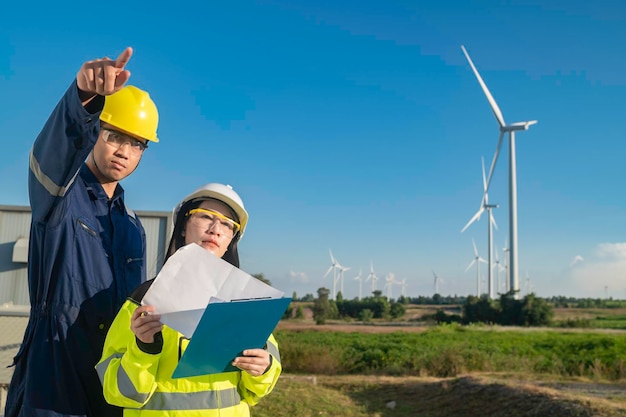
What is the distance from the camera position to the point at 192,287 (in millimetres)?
2004

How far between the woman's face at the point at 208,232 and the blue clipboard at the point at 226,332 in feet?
1.88

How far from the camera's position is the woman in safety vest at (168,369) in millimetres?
1990

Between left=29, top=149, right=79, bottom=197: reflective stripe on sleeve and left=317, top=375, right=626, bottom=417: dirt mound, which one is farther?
left=317, top=375, right=626, bottom=417: dirt mound

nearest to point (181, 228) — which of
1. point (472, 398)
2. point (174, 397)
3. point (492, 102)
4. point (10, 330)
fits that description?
point (174, 397)

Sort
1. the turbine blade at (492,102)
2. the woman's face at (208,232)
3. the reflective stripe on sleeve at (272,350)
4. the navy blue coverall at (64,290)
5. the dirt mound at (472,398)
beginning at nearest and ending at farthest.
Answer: the navy blue coverall at (64,290) → the reflective stripe on sleeve at (272,350) → the woman's face at (208,232) → the dirt mound at (472,398) → the turbine blade at (492,102)

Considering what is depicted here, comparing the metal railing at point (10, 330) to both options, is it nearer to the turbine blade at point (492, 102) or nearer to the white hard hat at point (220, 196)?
the white hard hat at point (220, 196)

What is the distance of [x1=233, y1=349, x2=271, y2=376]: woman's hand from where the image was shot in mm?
2096

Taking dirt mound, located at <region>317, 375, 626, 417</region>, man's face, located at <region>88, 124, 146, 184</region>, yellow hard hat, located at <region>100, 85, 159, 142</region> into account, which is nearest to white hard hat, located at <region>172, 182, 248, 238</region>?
man's face, located at <region>88, 124, 146, 184</region>

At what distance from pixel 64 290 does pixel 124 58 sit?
1.02m

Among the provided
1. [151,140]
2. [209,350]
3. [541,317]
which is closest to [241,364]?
[209,350]

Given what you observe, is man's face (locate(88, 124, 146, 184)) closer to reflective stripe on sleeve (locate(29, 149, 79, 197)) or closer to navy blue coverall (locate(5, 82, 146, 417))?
navy blue coverall (locate(5, 82, 146, 417))

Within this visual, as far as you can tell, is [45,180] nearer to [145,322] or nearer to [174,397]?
[145,322]

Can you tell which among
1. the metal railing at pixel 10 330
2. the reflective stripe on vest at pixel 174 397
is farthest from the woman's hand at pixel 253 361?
the metal railing at pixel 10 330

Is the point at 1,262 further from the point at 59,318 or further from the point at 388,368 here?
the point at 388,368
